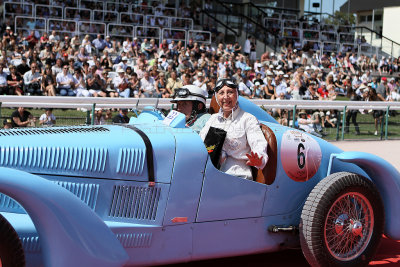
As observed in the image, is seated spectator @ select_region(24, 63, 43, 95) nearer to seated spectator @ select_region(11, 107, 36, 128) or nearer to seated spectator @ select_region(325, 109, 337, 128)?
seated spectator @ select_region(11, 107, 36, 128)

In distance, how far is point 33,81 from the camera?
13766 millimetres

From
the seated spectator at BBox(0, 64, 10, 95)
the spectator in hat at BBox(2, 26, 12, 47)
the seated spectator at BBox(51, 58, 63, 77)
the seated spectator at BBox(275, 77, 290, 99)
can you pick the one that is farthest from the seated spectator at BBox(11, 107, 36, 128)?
the seated spectator at BBox(275, 77, 290, 99)

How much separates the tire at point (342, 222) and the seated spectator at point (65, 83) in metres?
9.86

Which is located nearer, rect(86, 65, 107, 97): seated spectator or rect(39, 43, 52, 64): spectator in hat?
rect(86, 65, 107, 97): seated spectator

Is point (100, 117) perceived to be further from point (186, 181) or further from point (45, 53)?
point (186, 181)

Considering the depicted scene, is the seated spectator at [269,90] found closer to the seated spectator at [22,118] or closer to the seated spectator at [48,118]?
the seated spectator at [48,118]

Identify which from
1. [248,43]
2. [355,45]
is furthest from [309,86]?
[355,45]

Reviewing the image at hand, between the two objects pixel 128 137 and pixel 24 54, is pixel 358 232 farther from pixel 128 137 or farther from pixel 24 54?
pixel 24 54

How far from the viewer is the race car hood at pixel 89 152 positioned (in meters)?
3.93

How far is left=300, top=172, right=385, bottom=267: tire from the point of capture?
15.6 ft

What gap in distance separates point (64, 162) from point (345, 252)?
251 centimetres

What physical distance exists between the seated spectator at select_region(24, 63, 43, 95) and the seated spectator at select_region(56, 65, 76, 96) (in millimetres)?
447

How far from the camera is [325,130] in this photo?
1416 cm

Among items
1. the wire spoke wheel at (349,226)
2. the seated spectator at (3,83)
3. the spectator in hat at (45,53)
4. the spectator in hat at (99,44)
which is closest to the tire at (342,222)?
the wire spoke wheel at (349,226)
